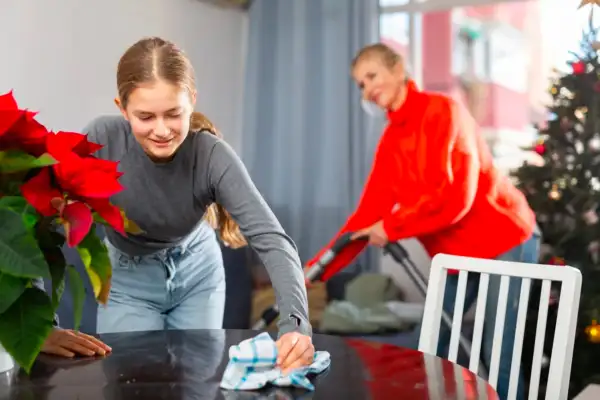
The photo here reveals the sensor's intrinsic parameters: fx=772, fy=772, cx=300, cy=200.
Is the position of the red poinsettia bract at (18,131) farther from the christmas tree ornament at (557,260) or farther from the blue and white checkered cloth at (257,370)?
Answer: the christmas tree ornament at (557,260)

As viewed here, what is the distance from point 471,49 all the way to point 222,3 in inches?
56.9

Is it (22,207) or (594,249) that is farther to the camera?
(594,249)

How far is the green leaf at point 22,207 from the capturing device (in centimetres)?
102

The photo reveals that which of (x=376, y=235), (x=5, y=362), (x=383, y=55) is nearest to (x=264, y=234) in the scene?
(x=5, y=362)

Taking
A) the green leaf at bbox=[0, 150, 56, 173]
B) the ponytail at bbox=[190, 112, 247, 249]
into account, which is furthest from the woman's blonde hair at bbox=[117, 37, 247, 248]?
the green leaf at bbox=[0, 150, 56, 173]

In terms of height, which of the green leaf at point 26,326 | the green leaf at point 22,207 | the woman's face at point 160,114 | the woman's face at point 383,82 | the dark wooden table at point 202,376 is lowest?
the dark wooden table at point 202,376

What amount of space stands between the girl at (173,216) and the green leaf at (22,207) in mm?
463

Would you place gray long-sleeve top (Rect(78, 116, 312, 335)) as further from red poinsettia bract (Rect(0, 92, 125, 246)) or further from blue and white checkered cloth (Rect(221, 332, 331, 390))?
red poinsettia bract (Rect(0, 92, 125, 246))

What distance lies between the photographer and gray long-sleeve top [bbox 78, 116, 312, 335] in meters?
1.53

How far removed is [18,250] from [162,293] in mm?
895

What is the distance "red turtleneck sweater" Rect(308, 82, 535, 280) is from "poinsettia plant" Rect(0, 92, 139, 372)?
7.50 ft

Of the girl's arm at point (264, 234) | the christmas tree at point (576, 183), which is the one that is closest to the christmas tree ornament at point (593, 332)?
the christmas tree at point (576, 183)

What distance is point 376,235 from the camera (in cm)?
340

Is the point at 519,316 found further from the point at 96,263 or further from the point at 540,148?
the point at 540,148
